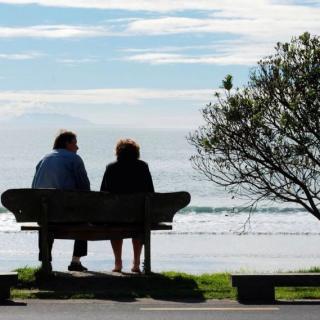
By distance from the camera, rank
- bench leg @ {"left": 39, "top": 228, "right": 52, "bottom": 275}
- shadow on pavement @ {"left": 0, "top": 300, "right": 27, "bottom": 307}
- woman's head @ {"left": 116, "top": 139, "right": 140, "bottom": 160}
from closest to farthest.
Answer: shadow on pavement @ {"left": 0, "top": 300, "right": 27, "bottom": 307}
bench leg @ {"left": 39, "top": 228, "right": 52, "bottom": 275}
woman's head @ {"left": 116, "top": 139, "right": 140, "bottom": 160}

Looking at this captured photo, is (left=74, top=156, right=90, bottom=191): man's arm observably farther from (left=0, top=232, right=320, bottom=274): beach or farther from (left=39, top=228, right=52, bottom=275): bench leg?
(left=0, top=232, right=320, bottom=274): beach

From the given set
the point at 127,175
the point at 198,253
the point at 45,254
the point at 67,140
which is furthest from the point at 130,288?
the point at 198,253

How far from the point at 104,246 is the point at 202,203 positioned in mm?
27456

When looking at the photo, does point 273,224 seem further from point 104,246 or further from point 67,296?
point 67,296

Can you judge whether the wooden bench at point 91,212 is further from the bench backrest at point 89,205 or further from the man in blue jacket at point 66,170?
the man in blue jacket at point 66,170

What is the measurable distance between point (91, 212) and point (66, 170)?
959mm

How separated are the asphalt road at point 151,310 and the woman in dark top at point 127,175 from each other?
2.37 m

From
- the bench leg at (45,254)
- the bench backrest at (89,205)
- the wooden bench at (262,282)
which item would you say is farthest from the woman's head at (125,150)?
the wooden bench at (262,282)

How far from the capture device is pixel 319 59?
47.4 ft

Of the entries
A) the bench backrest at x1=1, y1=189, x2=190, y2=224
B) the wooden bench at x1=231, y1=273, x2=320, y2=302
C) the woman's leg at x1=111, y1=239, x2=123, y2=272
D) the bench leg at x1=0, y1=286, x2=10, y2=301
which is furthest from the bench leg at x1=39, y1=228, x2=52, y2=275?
the wooden bench at x1=231, y1=273, x2=320, y2=302

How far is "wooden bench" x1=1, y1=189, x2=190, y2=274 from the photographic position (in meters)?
11.5

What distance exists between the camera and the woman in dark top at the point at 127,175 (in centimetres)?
1240

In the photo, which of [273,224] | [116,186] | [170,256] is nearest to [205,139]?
[116,186]

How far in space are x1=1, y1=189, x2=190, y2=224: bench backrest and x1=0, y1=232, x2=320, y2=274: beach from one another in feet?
21.2
